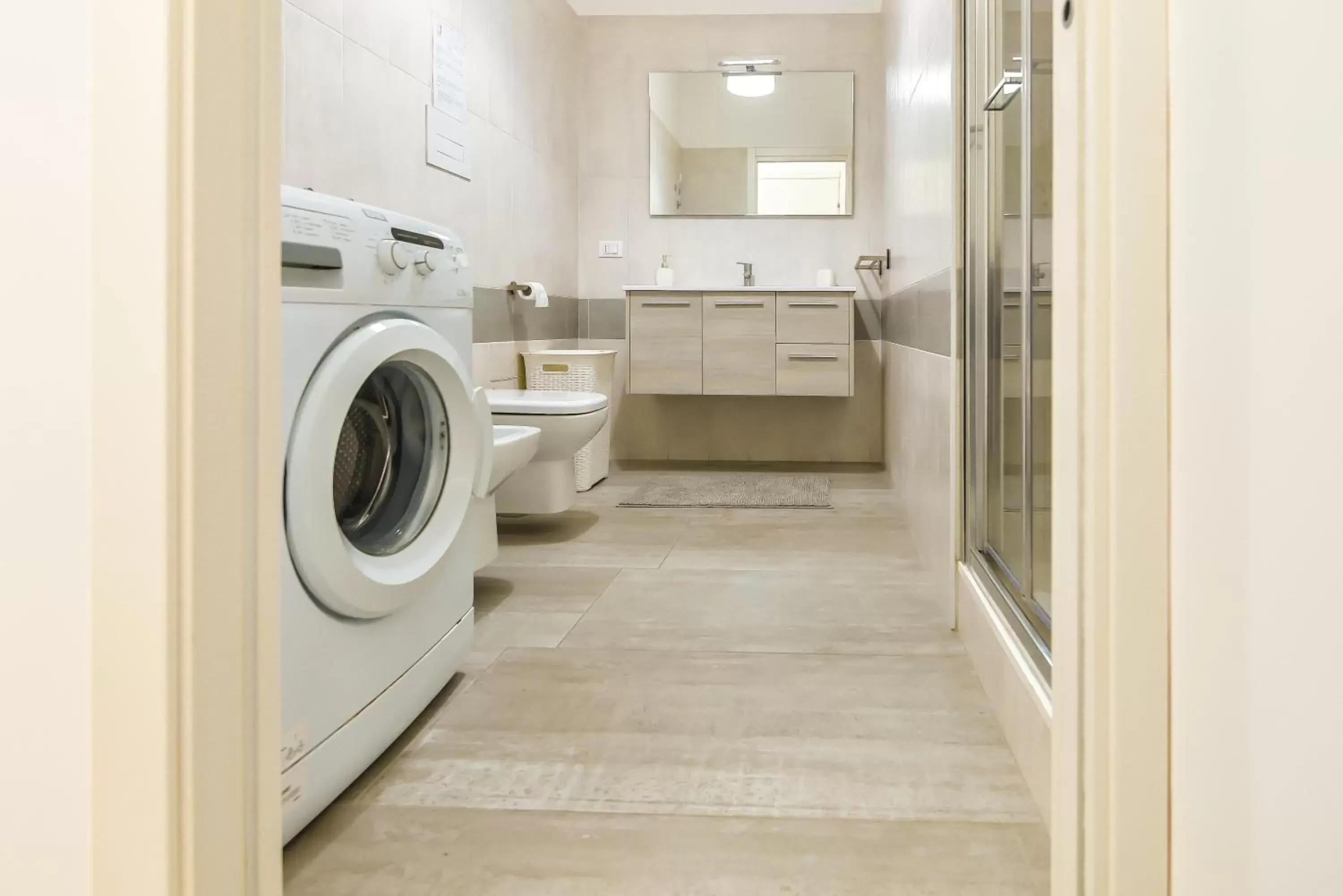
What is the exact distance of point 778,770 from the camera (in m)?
1.48

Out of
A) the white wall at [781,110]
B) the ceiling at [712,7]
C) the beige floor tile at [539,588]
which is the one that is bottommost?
the beige floor tile at [539,588]

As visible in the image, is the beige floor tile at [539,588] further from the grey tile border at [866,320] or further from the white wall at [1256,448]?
the grey tile border at [866,320]

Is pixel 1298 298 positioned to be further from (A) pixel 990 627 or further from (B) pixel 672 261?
(B) pixel 672 261

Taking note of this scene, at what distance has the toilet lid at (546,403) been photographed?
285cm

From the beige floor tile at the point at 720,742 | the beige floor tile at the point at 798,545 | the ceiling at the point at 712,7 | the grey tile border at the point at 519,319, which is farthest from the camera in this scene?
the ceiling at the point at 712,7

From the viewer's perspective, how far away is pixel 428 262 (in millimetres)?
1586

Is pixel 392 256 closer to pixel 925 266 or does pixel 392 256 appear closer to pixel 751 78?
pixel 925 266

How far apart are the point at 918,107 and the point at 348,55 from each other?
1.59 m

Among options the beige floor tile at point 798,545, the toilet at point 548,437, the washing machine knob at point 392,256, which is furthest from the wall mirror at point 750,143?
the washing machine knob at point 392,256

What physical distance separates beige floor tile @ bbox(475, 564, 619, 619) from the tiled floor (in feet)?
0.04

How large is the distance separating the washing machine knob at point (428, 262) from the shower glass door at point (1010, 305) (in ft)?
3.12

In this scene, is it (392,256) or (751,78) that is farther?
(751,78)

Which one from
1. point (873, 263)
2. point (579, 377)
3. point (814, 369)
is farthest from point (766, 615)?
point (873, 263)

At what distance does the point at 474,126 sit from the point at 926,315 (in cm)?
173
